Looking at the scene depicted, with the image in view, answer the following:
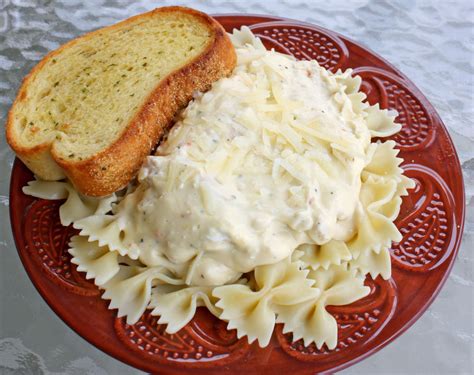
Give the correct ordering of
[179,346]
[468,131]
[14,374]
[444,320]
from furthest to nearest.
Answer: [468,131] < [444,320] < [14,374] < [179,346]

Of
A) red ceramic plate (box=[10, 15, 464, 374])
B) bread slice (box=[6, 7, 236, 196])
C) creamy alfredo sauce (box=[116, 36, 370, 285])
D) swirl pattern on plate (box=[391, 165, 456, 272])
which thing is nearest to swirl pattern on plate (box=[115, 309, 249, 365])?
red ceramic plate (box=[10, 15, 464, 374])

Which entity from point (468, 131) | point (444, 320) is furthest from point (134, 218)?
point (468, 131)

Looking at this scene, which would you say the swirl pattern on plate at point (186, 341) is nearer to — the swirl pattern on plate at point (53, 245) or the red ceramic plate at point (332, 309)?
the red ceramic plate at point (332, 309)

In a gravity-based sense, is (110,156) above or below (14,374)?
above

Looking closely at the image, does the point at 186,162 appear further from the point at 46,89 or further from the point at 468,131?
the point at 468,131

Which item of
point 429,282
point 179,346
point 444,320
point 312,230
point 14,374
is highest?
point 312,230

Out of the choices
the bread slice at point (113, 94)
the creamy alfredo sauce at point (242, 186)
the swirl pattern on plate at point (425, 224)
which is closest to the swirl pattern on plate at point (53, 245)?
the bread slice at point (113, 94)

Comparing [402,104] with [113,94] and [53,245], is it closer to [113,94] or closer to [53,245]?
[113,94]
